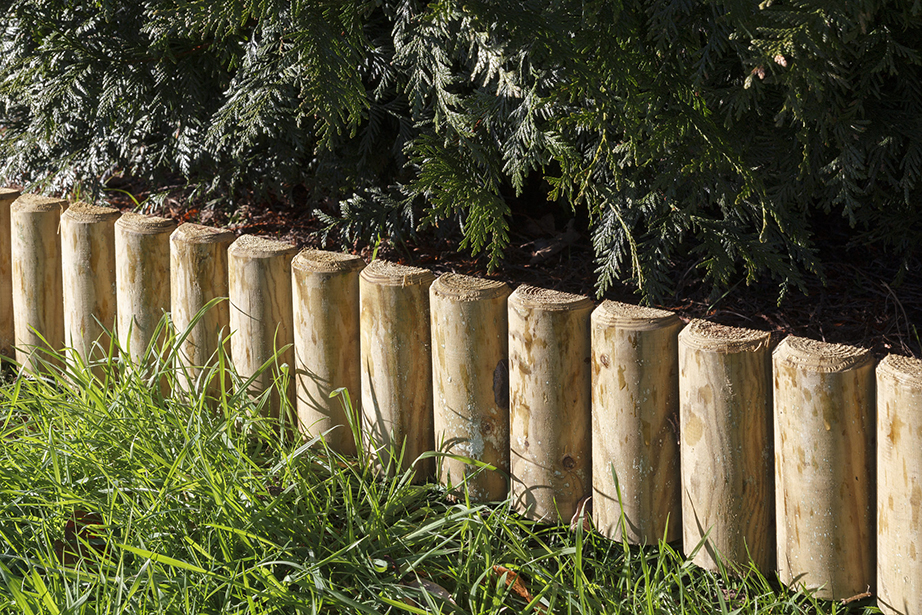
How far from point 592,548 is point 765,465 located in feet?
2.06

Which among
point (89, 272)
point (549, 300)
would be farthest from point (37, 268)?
point (549, 300)

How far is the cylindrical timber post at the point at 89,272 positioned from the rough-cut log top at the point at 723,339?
7.09 feet

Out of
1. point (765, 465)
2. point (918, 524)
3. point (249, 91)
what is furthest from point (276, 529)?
point (249, 91)

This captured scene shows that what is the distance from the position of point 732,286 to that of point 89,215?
2.50 metres

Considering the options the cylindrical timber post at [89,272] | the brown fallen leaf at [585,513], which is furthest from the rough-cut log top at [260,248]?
the brown fallen leaf at [585,513]

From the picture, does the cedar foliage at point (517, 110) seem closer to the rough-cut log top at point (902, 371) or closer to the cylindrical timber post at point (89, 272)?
the cylindrical timber post at point (89, 272)

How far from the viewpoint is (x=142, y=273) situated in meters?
3.11

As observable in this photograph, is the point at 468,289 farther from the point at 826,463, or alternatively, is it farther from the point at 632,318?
the point at 826,463

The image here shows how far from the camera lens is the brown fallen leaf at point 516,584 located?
2230 mm

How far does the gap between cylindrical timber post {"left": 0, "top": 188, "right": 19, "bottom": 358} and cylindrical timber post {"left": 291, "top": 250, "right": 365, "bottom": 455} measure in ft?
5.45

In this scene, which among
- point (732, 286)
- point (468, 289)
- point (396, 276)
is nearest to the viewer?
point (468, 289)

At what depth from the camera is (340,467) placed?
2.79 metres

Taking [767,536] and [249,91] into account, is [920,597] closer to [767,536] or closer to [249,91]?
[767,536]

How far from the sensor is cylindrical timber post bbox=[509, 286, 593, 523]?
7.74ft
